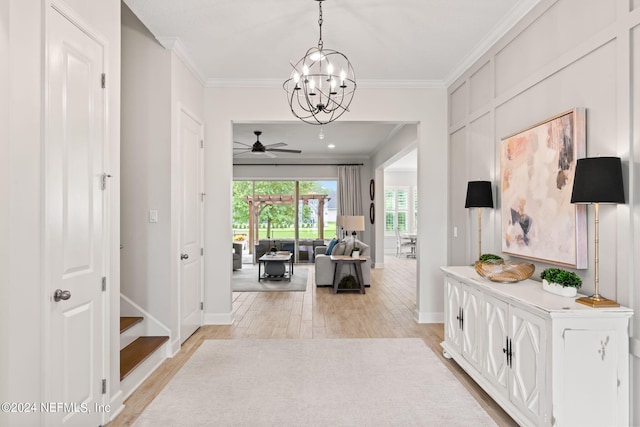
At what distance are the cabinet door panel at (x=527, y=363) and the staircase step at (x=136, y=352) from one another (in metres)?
2.60

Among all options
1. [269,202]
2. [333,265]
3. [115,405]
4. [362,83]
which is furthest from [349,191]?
[115,405]

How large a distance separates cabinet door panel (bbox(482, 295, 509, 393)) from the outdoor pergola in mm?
8420

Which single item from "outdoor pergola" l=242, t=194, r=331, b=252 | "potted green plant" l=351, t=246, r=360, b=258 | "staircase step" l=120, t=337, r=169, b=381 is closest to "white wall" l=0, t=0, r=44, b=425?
"staircase step" l=120, t=337, r=169, b=381

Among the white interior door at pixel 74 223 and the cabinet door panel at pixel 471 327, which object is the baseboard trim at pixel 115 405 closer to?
the white interior door at pixel 74 223

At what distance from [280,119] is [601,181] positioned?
3513mm

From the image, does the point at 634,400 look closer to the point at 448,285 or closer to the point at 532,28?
the point at 448,285

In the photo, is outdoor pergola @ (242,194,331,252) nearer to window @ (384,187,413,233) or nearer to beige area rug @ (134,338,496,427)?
window @ (384,187,413,233)

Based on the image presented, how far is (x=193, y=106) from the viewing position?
4.26 m

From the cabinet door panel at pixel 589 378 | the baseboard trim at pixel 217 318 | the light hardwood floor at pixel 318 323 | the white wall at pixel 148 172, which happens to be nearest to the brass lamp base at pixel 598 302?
the cabinet door panel at pixel 589 378

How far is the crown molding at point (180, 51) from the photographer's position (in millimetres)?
3557

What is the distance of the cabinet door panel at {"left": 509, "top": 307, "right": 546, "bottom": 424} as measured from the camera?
2.05m

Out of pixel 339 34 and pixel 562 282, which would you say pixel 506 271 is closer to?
pixel 562 282

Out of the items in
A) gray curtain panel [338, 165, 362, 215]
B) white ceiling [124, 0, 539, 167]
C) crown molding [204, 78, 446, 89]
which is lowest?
gray curtain panel [338, 165, 362, 215]

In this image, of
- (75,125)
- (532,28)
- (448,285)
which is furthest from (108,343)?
(532,28)
